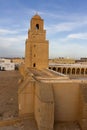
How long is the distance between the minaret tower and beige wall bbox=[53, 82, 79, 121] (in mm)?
10180

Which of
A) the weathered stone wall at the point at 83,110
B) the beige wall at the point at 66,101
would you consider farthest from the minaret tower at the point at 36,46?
the weathered stone wall at the point at 83,110

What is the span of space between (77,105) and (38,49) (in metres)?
10.6

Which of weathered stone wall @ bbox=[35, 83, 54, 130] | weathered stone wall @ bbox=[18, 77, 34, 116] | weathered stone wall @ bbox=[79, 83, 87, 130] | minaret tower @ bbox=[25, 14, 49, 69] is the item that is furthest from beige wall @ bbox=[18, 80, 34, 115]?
minaret tower @ bbox=[25, 14, 49, 69]

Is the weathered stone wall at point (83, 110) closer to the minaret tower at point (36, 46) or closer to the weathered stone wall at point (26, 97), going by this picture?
the weathered stone wall at point (26, 97)

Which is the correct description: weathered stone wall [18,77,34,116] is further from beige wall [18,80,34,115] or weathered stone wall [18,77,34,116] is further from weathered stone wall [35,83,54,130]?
weathered stone wall [35,83,54,130]

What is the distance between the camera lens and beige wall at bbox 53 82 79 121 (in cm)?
835

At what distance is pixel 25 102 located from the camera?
29.9 ft

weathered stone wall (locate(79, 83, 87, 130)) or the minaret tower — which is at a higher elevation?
the minaret tower

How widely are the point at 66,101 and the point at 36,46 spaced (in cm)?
1054

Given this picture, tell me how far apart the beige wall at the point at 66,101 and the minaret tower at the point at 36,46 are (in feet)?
33.4

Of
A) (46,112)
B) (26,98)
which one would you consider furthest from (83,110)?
(26,98)

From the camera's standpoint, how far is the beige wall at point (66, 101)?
835 cm

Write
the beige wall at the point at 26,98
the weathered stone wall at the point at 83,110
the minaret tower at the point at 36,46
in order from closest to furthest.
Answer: the weathered stone wall at the point at 83,110 → the beige wall at the point at 26,98 → the minaret tower at the point at 36,46

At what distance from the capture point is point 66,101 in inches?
332
